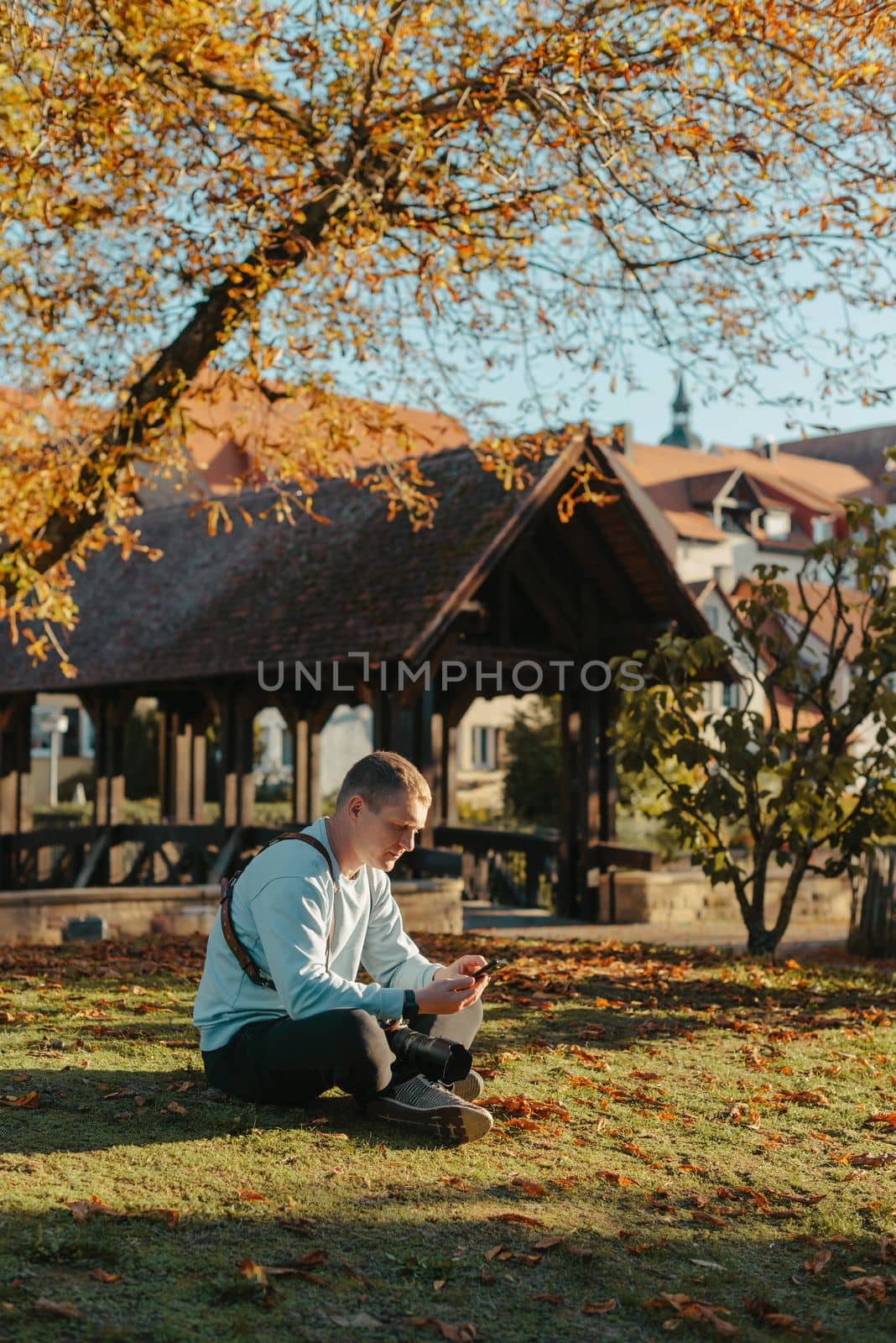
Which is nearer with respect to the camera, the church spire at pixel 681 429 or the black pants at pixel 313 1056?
the black pants at pixel 313 1056

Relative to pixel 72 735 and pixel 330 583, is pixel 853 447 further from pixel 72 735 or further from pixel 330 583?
pixel 330 583

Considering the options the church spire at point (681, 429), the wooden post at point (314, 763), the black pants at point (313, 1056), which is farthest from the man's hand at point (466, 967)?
the church spire at point (681, 429)

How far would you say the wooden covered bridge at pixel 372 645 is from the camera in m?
15.0

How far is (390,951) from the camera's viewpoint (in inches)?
201

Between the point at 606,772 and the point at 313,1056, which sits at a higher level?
the point at 606,772

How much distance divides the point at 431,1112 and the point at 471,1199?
0.56 m

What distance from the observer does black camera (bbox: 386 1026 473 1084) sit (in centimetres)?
478

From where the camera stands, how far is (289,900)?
4527mm

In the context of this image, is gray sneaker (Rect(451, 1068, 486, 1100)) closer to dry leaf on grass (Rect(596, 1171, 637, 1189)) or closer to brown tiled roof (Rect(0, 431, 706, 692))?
dry leaf on grass (Rect(596, 1171, 637, 1189))

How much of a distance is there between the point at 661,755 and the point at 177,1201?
7681 millimetres

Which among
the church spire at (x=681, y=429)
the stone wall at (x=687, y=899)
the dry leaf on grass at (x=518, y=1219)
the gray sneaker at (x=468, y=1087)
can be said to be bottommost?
the stone wall at (x=687, y=899)

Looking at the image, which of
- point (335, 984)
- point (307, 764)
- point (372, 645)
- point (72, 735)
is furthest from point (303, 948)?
point (72, 735)

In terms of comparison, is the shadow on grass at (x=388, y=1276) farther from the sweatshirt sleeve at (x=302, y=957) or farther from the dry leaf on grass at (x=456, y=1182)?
the sweatshirt sleeve at (x=302, y=957)

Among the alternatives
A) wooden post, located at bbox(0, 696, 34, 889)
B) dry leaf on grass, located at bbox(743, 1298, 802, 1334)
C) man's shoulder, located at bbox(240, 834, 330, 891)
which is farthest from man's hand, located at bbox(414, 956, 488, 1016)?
wooden post, located at bbox(0, 696, 34, 889)
